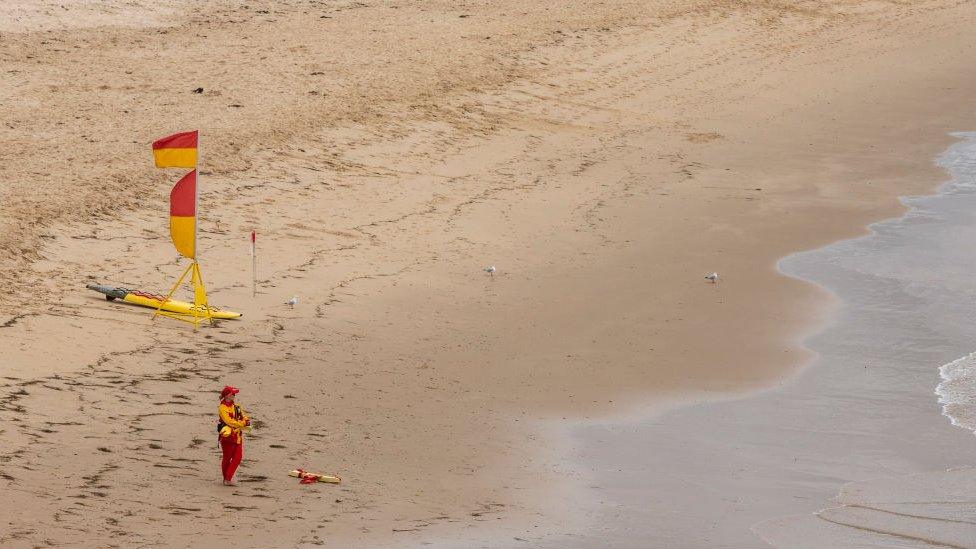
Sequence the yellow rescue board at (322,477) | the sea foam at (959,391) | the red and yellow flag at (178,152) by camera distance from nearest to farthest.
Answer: the yellow rescue board at (322,477)
the sea foam at (959,391)
the red and yellow flag at (178,152)

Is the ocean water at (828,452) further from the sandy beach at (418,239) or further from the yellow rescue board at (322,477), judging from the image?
the yellow rescue board at (322,477)

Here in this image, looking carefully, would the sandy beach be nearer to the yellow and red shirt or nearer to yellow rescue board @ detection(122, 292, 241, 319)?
yellow rescue board @ detection(122, 292, 241, 319)

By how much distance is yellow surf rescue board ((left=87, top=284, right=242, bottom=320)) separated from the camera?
14.0 m

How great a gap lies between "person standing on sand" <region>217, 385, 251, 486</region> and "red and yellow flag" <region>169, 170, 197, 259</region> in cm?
352

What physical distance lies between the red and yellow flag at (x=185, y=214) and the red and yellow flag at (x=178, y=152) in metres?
0.13

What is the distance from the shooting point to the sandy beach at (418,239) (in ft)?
35.4

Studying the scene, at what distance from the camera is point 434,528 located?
10219 mm

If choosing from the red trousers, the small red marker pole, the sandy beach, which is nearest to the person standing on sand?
the red trousers

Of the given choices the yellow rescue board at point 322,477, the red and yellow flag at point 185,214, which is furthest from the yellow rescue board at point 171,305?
the yellow rescue board at point 322,477

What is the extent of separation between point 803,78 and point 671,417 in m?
15.5

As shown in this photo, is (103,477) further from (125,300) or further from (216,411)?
(125,300)

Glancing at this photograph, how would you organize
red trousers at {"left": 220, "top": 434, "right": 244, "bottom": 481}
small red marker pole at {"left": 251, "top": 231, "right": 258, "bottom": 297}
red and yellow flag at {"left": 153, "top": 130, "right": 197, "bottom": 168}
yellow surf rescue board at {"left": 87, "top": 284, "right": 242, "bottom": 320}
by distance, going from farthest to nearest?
small red marker pole at {"left": 251, "top": 231, "right": 258, "bottom": 297}, yellow surf rescue board at {"left": 87, "top": 284, "right": 242, "bottom": 320}, red and yellow flag at {"left": 153, "top": 130, "right": 197, "bottom": 168}, red trousers at {"left": 220, "top": 434, "right": 244, "bottom": 481}

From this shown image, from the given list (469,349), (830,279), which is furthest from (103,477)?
(830,279)

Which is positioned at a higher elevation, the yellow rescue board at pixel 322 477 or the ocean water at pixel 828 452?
the yellow rescue board at pixel 322 477
